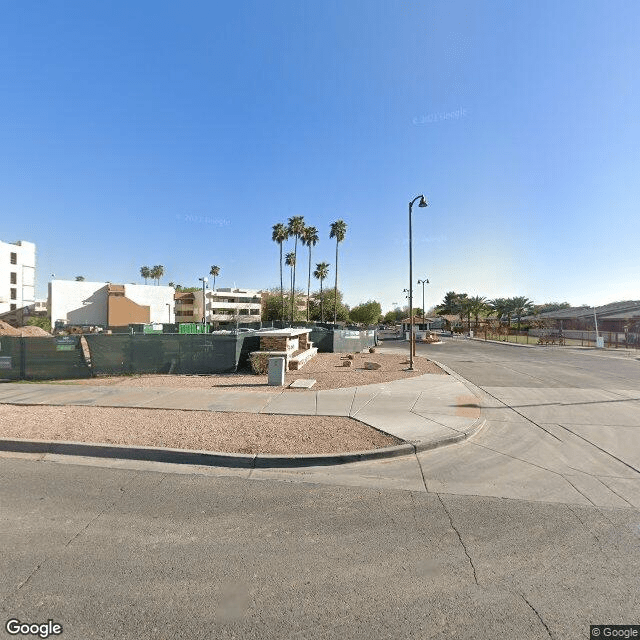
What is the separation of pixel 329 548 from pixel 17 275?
281 ft

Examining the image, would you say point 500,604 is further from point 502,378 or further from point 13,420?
point 502,378

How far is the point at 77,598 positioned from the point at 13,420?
258 inches

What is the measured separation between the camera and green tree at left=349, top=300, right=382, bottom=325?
86.0 meters

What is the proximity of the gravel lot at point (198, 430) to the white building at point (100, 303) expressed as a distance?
196 feet

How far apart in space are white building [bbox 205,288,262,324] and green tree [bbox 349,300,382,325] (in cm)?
2415

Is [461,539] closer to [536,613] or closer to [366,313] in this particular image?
[536,613]

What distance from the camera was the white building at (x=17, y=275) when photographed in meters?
61.6

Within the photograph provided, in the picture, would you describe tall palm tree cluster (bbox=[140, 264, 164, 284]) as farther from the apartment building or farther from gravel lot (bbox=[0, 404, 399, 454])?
gravel lot (bbox=[0, 404, 399, 454])

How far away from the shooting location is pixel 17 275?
65375 mm

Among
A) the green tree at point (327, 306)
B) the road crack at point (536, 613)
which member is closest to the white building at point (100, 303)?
the green tree at point (327, 306)

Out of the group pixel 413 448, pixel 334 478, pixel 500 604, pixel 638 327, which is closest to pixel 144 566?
pixel 334 478

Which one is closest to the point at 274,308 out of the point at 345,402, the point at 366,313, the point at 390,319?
the point at 366,313

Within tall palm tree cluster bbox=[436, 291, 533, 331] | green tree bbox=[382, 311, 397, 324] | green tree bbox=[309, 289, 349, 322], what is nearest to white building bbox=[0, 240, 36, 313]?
green tree bbox=[309, 289, 349, 322]

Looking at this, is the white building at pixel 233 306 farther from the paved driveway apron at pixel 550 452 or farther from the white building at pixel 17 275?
the paved driveway apron at pixel 550 452
